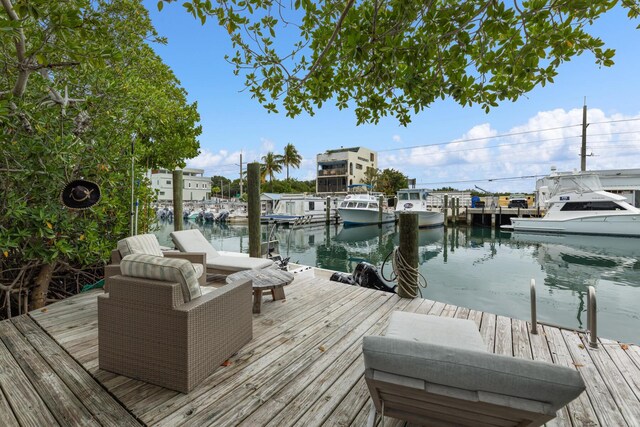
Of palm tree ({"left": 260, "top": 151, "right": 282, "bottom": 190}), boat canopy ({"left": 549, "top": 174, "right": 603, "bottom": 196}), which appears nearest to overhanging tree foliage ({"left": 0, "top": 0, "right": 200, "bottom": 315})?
boat canopy ({"left": 549, "top": 174, "right": 603, "bottom": 196})

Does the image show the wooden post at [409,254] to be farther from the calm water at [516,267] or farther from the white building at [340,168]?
the white building at [340,168]

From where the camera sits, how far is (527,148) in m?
36.0

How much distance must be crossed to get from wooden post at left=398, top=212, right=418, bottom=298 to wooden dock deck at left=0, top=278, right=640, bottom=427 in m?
0.71

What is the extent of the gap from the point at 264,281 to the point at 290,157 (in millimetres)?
42829

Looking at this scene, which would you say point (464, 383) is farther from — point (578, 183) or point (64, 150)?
point (578, 183)

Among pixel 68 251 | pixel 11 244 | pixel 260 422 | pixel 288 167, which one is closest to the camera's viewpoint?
pixel 260 422

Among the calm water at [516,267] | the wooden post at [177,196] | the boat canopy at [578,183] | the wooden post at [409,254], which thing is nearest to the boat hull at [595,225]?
the calm water at [516,267]

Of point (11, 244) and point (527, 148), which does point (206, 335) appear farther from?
point (527, 148)

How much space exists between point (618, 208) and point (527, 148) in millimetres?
21573

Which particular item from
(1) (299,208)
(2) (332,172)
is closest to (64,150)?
(1) (299,208)

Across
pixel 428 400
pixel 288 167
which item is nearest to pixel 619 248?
pixel 428 400

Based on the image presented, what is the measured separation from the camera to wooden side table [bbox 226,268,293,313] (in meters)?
3.42

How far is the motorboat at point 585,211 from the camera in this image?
16750 mm

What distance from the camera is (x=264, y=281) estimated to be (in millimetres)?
3520
